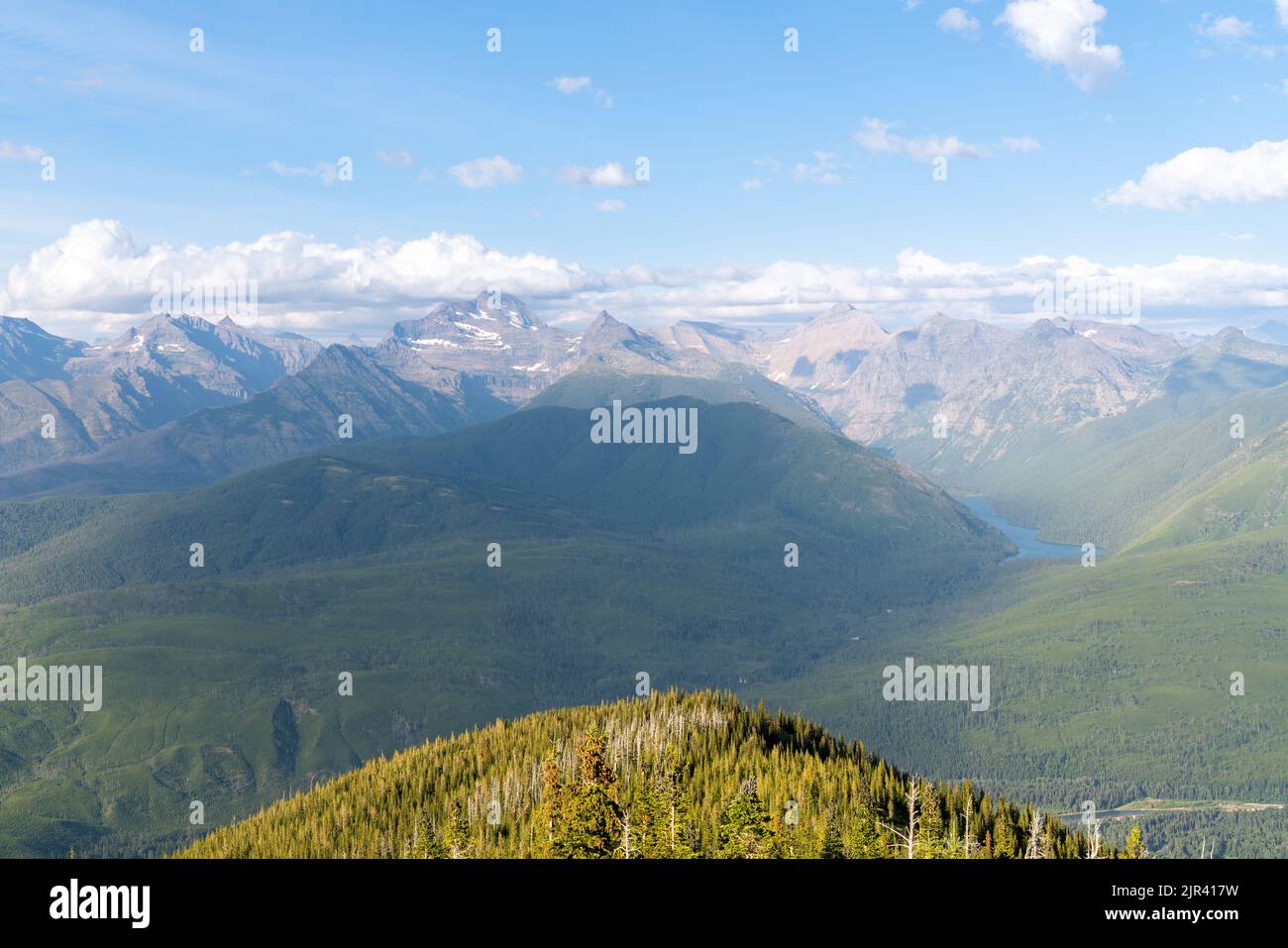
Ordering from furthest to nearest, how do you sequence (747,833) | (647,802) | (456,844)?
(456,844) < (647,802) < (747,833)

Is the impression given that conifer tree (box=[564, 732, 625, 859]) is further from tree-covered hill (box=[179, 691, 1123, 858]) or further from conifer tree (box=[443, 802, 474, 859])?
conifer tree (box=[443, 802, 474, 859])

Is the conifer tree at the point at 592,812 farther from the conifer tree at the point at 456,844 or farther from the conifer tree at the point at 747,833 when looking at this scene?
the conifer tree at the point at 456,844

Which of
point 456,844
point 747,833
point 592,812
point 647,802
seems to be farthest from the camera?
point 456,844

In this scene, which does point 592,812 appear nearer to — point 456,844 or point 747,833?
point 747,833

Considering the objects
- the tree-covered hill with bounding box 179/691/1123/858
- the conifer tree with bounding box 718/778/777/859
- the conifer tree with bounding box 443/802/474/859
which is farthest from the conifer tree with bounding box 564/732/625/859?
the conifer tree with bounding box 443/802/474/859

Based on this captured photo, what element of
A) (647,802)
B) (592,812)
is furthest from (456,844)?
(592,812)

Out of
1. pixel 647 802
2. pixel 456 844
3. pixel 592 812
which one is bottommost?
pixel 456 844
